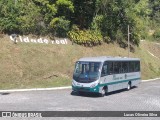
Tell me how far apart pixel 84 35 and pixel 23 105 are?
18.4 meters

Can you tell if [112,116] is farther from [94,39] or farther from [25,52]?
[94,39]

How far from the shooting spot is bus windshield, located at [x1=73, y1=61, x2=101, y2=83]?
21342mm

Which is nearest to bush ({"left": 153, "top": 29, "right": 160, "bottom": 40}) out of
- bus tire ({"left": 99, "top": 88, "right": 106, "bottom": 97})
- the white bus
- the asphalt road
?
the white bus

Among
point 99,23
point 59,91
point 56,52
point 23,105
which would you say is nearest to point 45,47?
point 56,52

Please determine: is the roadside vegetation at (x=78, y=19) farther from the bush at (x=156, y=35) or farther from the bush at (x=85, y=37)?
the bush at (x=156, y=35)

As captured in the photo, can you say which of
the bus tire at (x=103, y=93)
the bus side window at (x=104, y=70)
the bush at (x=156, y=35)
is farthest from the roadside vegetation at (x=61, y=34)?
the bush at (x=156, y=35)

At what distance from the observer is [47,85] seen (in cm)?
Result: 2598

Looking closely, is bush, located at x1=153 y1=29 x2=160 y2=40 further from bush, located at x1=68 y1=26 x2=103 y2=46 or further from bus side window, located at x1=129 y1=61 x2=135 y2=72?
bus side window, located at x1=129 y1=61 x2=135 y2=72

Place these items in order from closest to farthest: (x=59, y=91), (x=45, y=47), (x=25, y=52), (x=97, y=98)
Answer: (x=97, y=98) → (x=59, y=91) → (x=25, y=52) → (x=45, y=47)

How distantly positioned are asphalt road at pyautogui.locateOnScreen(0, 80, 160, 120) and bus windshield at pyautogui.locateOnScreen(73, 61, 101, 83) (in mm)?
1266

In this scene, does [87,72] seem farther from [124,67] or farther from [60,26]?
[60,26]

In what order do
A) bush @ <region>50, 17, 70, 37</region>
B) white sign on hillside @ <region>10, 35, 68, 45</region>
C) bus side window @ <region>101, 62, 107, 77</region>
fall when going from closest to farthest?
bus side window @ <region>101, 62, 107, 77</region>
white sign on hillside @ <region>10, 35, 68, 45</region>
bush @ <region>50, 17, 70, 37</region>

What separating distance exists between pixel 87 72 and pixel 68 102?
3420 millimetres

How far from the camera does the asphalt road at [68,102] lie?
16.8 metres
